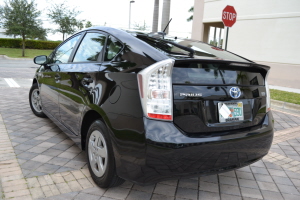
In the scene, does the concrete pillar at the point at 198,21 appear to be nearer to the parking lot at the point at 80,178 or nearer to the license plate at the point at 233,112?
the parking lot at the point at 80,178

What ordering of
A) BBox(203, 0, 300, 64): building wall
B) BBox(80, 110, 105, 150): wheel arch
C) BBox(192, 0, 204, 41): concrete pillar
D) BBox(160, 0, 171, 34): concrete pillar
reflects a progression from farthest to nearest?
BBox(160, 0, 171, 34): concrete pillar → BBox(192, 0, 204, 41): concrete pillar → BBox(203, 0, 300, 64): building wall → BBox(80, 110, 105, 150): wheel arch

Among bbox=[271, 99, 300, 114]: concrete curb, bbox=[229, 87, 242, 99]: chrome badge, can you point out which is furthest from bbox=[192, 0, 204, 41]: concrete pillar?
bbox=[229, 87, 242, 99]: chrome badge

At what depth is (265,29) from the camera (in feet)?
43.5

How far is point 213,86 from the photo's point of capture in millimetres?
2289

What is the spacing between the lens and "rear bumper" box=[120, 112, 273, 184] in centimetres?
207

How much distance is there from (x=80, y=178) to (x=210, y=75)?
1.68m

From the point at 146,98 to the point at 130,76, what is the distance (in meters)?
0.28

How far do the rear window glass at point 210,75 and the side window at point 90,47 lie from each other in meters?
1.14

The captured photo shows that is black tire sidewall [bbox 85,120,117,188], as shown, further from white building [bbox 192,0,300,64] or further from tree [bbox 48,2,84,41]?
tree [bbox 48,2,84,41]

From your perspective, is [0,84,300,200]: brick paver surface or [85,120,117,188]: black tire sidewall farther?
[0,84,300,200]: brick paver surface

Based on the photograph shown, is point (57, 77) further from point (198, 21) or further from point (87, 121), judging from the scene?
point (198, 21)

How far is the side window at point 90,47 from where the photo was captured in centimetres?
300

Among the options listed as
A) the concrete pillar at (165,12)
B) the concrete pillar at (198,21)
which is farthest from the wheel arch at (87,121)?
the concrete pillar at (165,12)

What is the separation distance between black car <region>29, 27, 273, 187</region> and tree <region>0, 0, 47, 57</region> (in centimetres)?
2579
